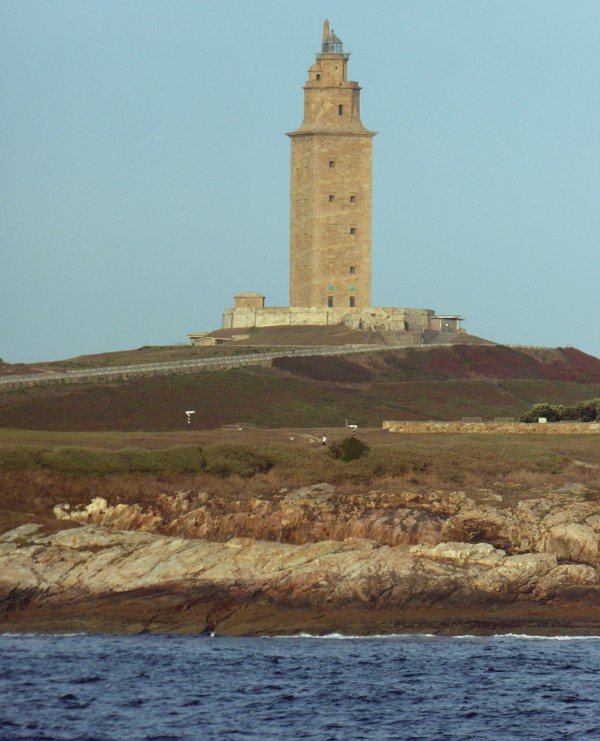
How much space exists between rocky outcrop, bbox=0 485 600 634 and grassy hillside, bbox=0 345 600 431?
81.0 feet

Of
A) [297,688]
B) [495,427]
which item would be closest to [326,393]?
[495,427]

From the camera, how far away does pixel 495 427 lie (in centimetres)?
6844

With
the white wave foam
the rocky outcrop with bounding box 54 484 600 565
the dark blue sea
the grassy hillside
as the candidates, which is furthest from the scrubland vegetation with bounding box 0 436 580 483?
the grassy hillside

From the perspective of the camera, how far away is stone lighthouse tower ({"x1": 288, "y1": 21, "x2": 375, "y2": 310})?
116 metres

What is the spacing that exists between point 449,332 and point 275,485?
66.3 meters

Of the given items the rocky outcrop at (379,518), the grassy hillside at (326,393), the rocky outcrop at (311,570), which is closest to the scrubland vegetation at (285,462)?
the rocky outcrop at (379,518)

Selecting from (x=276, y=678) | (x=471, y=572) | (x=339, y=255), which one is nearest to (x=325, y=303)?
(x=339, y=255)

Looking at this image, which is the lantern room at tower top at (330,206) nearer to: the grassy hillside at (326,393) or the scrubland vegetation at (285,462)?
the grassy hillside at (326,393)

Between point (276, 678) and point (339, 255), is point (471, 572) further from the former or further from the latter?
point (339, 255)

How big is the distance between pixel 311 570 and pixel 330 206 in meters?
75.2

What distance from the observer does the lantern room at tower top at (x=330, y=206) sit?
381ft

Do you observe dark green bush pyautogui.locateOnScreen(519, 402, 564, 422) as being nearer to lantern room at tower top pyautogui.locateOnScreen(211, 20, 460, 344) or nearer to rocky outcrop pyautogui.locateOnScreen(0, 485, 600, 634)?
rocky outcrop pyautogui.locateOnScreen(0, 485, 600, 634)

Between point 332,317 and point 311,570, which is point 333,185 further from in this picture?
point 311,570

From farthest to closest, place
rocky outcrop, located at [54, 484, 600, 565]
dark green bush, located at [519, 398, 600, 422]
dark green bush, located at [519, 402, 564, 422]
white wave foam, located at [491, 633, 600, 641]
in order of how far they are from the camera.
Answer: dark green bush, located at [519, 402, 564, 422] → dark green bush, located at [519, 398, 600, 422] → rocky outcrop, located at [54, 484, 600, 565] → white wave foam, located at [491, 633, 600, 641]
